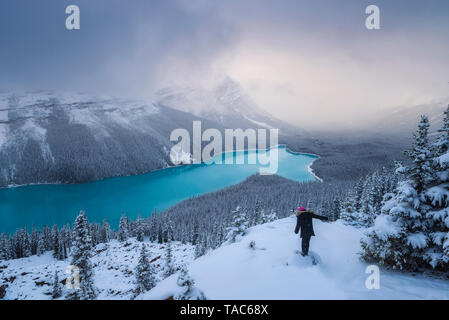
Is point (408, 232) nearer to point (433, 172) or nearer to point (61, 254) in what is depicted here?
point (433, 172)

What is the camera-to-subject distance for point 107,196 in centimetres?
12850

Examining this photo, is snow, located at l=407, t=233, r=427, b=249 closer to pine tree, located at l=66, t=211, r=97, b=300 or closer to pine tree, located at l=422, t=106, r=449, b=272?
pine tree, located at l=422, t=106, r=449, b=272

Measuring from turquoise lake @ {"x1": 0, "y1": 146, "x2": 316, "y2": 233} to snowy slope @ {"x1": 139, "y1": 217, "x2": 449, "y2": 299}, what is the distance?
313ft

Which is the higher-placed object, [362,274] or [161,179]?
[362,274]

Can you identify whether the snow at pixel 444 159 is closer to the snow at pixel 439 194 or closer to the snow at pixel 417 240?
the snow at pixel 439 194

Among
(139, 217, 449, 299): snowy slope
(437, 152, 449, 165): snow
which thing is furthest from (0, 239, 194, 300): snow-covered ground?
(437, 152, 449, 165): snow

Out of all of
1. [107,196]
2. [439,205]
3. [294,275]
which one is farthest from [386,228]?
[107,196]

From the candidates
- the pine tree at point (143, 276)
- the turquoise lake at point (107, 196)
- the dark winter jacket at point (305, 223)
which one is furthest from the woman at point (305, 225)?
the turquoise lake at point (107, 196)

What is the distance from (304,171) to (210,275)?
207 meters

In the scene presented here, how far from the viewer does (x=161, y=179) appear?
569 feet

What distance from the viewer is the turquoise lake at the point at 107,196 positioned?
9588 cm

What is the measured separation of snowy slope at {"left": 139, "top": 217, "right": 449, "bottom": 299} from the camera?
7.08m

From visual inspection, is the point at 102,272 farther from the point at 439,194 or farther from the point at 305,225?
the point at 439,194
